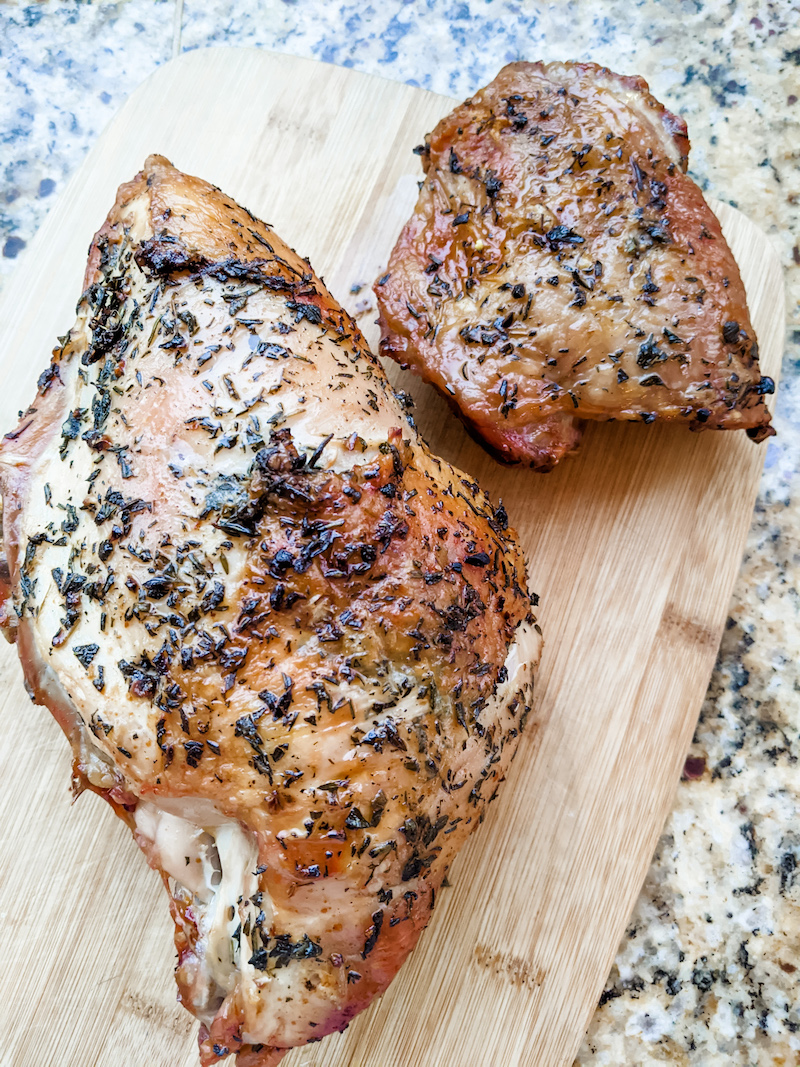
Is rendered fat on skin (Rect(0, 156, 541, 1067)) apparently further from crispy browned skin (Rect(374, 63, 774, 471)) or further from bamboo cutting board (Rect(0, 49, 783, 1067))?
bamboo cutting board (Rect(0, 49, 783, 1067))

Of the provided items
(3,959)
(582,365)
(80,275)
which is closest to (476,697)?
(582,365)

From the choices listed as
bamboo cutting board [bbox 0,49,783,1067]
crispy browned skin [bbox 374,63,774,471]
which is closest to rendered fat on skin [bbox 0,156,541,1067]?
crispy browned skin [bbox 374,63,774,471]

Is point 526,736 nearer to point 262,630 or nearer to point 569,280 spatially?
point 262,630

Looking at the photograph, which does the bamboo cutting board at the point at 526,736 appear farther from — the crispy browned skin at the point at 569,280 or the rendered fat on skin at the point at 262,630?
the rendered fat on skin at the point at 262,630

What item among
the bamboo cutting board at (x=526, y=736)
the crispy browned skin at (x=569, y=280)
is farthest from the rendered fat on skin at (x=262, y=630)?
the bamboo cutting board at (x=526, y=736)

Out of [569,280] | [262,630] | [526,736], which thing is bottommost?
[526,736]

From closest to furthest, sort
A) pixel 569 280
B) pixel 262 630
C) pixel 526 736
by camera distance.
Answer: pixel 262 630 → pixel 569 280 → pixel 526 736

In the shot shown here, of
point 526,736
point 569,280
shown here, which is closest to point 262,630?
point 526,736
